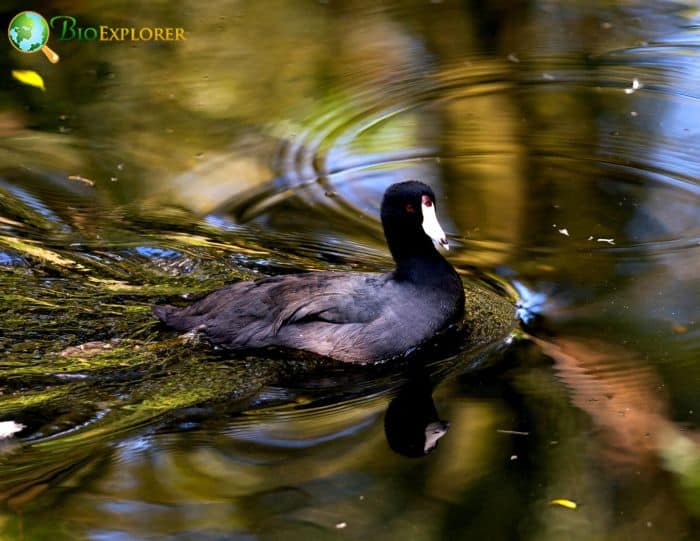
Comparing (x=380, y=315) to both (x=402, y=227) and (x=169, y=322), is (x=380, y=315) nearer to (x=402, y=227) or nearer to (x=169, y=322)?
(x=402, y=227)

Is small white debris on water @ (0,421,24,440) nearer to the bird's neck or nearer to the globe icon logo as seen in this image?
the bird's neck

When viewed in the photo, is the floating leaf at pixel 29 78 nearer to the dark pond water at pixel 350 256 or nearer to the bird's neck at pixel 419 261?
the dark pond water at pixel 350 256

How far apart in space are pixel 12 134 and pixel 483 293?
4.00 m

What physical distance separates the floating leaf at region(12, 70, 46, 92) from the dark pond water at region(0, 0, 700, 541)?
6cm

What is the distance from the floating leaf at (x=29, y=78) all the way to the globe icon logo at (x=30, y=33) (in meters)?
0.29

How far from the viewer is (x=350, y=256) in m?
6.42

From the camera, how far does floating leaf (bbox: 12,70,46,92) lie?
8828 mm

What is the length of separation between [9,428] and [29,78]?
4757 mm

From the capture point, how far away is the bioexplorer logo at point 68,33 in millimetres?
9430

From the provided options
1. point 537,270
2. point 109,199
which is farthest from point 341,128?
point 537,270

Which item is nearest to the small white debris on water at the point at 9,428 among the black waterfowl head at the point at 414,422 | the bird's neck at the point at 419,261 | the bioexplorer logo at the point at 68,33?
the black waterfowl head at the point at 414,422

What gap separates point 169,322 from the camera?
568 cm

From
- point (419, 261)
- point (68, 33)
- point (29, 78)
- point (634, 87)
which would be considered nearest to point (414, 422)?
point (419, 261)

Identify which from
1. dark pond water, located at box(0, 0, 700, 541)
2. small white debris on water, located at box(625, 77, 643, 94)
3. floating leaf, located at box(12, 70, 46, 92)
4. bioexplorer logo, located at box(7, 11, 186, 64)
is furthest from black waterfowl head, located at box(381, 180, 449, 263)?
bioexplorer logo, located at box(7, 11, 186, 64)
